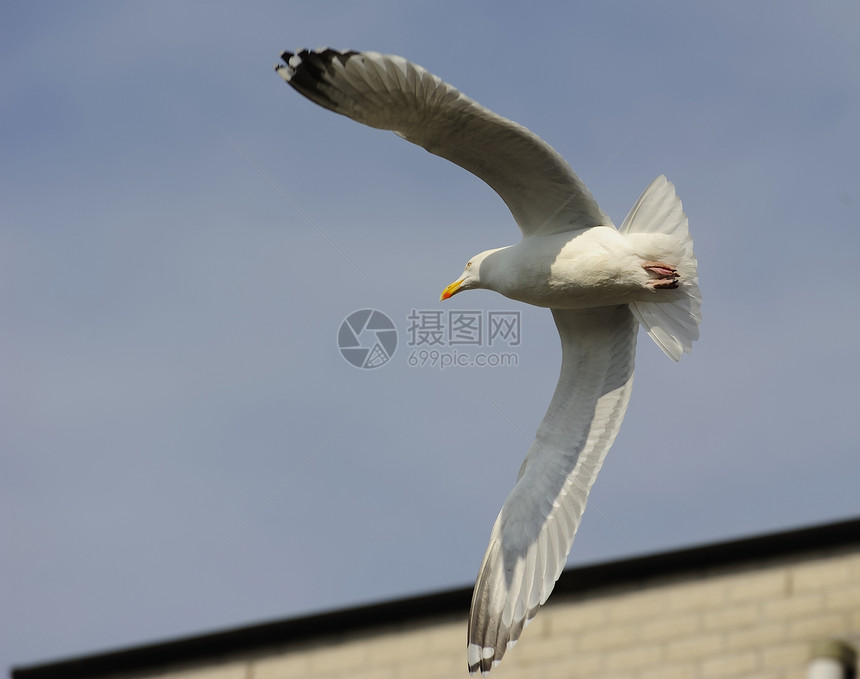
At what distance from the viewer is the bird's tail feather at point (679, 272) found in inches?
368

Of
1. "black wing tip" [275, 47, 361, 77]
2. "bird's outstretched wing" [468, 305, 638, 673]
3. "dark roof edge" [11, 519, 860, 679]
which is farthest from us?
"bird's outstretched wing" [468, 305, 638, 673]

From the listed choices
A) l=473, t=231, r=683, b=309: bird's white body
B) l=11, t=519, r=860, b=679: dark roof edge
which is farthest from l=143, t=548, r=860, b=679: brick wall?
l=473, t=231, r=683, b=309: bird's white body

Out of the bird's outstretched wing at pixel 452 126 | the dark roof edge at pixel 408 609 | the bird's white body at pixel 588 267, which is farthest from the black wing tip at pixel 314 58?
the dark roof edge at pixel 408 609

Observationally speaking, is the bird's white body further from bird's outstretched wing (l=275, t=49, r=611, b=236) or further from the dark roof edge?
the dark roof edge

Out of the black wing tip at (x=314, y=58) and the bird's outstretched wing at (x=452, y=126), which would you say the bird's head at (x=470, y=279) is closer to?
the bird's outstretched wing at (x=452, y=126)

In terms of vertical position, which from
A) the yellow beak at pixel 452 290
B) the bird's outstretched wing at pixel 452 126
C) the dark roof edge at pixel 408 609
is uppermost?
the bird's outstretched wing at pixel 452 126

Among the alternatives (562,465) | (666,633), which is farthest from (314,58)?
(666,633)

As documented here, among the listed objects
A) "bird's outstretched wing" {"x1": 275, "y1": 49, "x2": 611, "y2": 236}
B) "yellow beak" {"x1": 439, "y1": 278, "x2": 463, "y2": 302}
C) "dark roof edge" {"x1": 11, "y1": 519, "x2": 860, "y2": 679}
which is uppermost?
"bird's outstretched wing" {"x1": 275, "y1": 49, "x2": 611, "y2": 236}

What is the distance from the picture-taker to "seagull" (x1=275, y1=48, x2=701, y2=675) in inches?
335

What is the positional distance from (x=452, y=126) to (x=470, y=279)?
160 cm

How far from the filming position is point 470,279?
10.1 meters

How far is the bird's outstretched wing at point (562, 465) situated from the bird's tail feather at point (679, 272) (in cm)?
40

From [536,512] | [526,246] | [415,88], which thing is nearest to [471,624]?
[536,512]

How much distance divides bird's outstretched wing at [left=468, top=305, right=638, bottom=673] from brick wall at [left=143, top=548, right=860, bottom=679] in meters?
0.36
